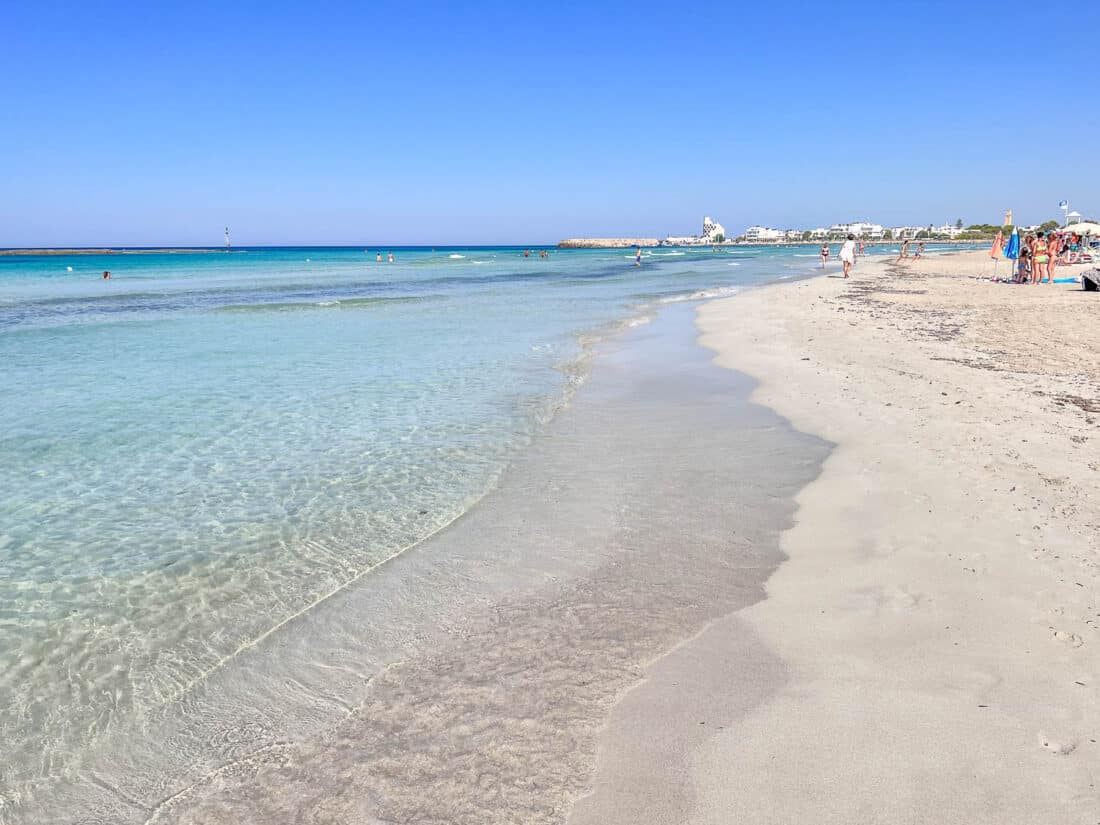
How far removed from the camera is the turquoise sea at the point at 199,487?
13.1 ft

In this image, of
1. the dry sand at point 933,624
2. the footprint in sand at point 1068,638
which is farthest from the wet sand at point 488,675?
the footprint in sand at point 1068,638

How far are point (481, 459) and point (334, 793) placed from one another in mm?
4796

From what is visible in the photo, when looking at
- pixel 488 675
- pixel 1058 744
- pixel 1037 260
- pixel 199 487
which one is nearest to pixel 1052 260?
pixel 1037 260

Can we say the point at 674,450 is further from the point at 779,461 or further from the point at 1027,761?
the point at 1027,761

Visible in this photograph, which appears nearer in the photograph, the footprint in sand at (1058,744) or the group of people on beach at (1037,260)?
the footprint in sand at (1058,744)

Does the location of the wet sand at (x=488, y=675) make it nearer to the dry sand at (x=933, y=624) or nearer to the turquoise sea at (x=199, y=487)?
the dry sand at (x=933, y=624)

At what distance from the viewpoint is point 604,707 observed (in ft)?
11.2

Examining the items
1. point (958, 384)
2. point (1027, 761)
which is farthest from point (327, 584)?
point (958, 384)

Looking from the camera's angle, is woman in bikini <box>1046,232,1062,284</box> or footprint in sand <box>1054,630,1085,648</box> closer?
footprint in sand <box>1054,630,1085,648</box>

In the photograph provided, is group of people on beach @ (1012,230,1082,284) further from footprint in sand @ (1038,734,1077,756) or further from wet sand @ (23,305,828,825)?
footprint in sand @ (1038,734,1077,756)

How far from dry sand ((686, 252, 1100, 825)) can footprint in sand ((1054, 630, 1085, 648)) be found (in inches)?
0.4

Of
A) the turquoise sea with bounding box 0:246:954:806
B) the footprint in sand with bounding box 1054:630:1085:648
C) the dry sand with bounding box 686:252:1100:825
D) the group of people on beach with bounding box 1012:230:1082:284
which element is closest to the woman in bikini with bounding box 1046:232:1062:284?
the group of people on beach with bounding box 1012:230:1082:284

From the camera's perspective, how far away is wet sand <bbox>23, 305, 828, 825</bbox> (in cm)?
293

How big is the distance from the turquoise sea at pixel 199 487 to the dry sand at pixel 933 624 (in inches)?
118
